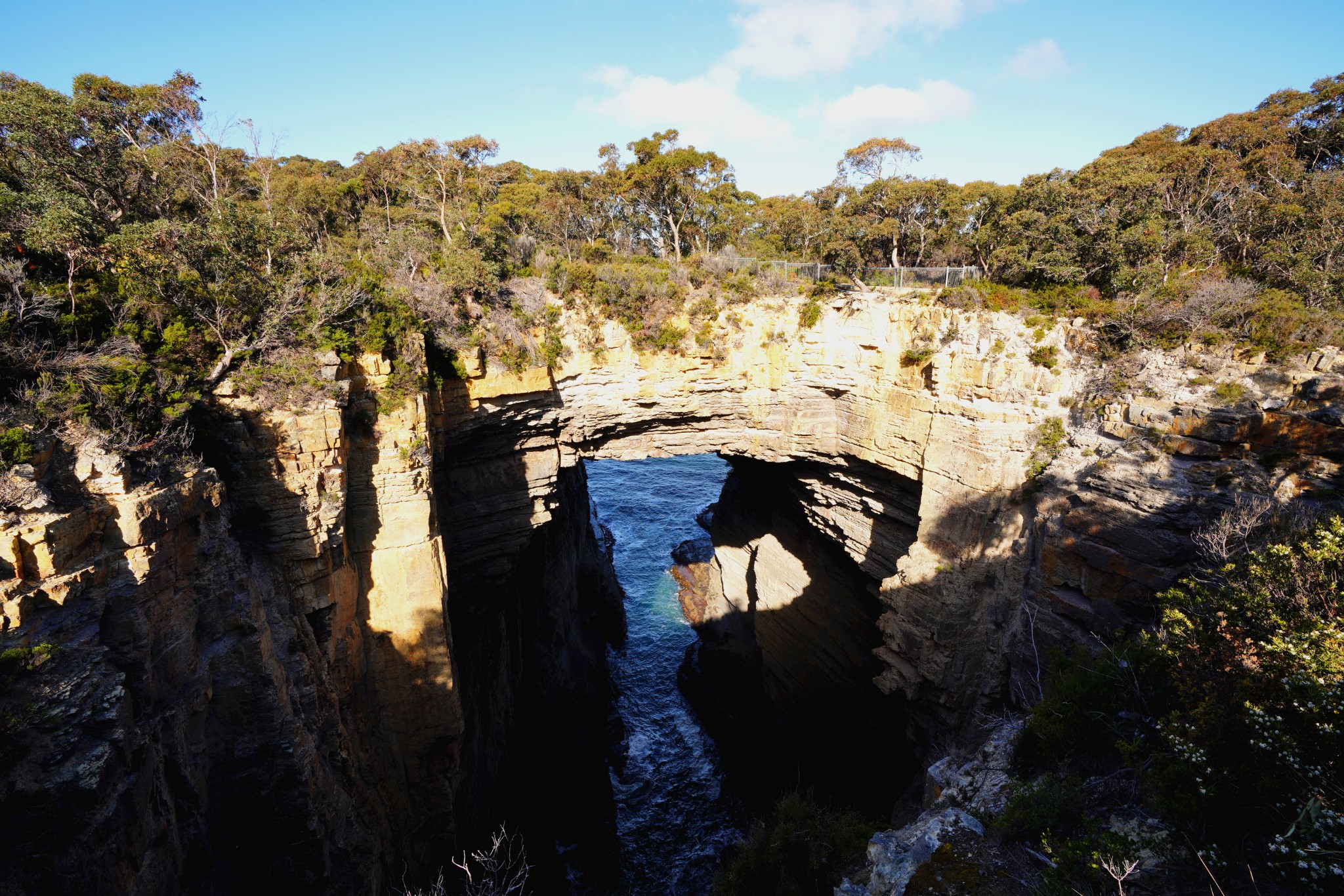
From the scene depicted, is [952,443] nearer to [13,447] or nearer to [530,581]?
[530,581]

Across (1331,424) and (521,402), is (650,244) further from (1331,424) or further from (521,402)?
(1331,424)

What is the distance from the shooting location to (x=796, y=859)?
1179cm

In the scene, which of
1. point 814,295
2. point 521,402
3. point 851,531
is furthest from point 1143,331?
point 521,402

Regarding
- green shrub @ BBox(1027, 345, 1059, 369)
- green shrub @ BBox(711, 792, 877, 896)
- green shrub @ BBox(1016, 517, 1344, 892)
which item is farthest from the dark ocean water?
green shrub @ BBox(1027, 345, 1059, 369)

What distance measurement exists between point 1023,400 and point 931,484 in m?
3.00

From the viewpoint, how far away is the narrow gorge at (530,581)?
19.9ft

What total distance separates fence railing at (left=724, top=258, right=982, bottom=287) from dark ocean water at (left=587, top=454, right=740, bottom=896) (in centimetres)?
1934

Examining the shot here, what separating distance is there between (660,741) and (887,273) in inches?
818

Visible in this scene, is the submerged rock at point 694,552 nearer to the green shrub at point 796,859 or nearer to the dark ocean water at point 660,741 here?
the dark ocean water at point 660,741

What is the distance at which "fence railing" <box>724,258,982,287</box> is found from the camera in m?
16.4

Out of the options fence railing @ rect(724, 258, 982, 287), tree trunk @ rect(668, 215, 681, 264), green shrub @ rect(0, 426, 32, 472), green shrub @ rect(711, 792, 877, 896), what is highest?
tree trunk @ rect(668, 215, 681, 264)

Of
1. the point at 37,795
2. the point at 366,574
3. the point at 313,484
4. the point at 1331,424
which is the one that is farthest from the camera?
the point at 366,574

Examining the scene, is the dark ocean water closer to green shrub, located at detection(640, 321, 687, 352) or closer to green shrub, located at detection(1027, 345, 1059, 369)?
green shrub, located at detection(640, 321, 687, 352)

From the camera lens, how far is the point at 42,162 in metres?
8.22
